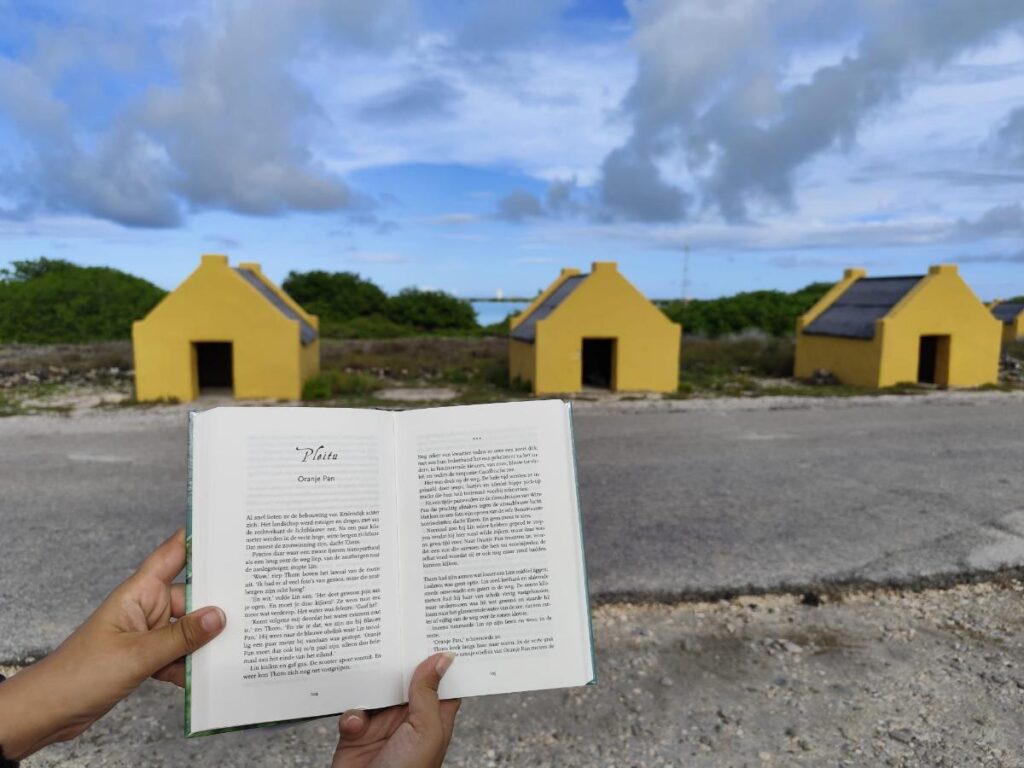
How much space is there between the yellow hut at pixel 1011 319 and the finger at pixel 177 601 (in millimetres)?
32415

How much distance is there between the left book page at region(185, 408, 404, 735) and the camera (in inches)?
73.8

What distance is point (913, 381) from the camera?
17312 mm

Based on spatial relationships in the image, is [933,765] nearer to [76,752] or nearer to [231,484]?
[231,484]

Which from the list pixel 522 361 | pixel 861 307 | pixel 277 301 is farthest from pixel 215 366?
pixel 861 307

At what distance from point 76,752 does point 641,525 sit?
4803 mm

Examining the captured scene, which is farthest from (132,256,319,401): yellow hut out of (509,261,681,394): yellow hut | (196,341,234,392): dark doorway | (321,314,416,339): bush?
(321,314,416,339): bush

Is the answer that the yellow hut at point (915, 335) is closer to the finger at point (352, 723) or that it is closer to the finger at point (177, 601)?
the finger at point (352, 723)

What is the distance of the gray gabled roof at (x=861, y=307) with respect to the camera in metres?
17.7

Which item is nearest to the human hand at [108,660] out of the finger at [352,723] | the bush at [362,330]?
the finger at [352,723]

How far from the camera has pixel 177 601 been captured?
204 cm

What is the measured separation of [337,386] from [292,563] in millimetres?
15535

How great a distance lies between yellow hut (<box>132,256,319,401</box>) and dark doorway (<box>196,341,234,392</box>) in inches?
97.1

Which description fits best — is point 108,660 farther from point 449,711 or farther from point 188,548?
point 449,711

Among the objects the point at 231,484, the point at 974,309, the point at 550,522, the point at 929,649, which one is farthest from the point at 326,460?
the point at 974,309
